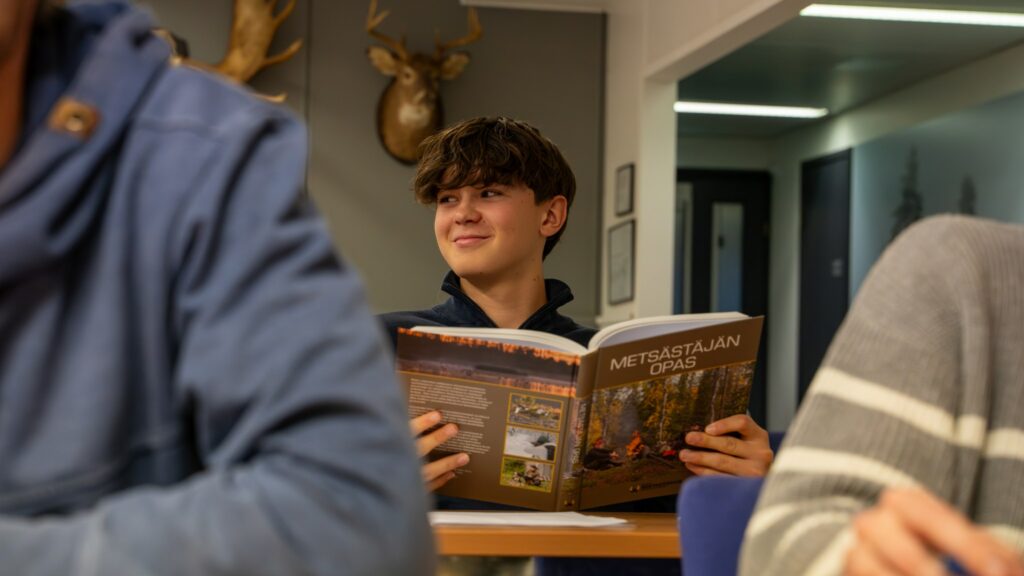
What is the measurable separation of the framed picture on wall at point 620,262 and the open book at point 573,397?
3.65m

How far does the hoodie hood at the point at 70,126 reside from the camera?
597 millimetres

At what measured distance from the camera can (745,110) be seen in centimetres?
848

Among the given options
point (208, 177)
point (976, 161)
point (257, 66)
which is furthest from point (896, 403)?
point (976, 161)

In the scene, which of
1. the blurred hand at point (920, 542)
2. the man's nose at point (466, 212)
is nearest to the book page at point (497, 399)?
the man's nose at point (466, 212)

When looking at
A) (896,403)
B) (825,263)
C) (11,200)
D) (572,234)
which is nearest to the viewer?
(11,200)

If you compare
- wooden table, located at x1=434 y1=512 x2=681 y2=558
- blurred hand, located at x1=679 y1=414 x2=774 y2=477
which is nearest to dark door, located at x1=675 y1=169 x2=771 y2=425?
blurred hand, located at x1=679 y1=414 x2=774 y2=477

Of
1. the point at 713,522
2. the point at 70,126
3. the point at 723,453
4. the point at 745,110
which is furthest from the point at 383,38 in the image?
the point at 70,126

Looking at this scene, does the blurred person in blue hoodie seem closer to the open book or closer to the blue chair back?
the blue chair back

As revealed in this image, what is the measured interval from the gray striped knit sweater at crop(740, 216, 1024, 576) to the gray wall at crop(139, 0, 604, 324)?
4.97 meters

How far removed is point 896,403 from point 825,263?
8.27 m

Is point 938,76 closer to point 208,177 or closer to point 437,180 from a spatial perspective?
point 437,180

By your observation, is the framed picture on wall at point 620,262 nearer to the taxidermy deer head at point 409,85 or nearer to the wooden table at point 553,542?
the taxidermy deer head at point 409,85

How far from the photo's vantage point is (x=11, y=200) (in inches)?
23.5

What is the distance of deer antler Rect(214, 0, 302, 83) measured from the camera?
5508 mm
